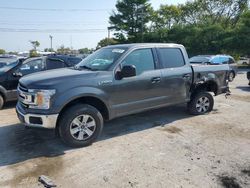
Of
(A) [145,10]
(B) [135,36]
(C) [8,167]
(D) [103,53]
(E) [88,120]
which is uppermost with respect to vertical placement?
(A) [145,10]

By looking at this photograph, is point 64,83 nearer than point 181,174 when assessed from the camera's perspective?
No

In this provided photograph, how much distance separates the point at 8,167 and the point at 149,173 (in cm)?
225

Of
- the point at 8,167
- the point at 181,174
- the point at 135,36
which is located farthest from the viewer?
the point at 135,36

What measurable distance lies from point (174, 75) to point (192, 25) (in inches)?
1237

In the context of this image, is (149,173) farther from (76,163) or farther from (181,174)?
(76,163)

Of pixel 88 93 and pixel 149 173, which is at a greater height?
pixel 88 93

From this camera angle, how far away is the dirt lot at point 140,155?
12.6ft

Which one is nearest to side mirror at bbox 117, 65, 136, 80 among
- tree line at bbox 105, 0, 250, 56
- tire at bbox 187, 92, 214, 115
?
tire at bbox 187, 92, 214, 115

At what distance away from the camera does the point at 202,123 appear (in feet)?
21.4

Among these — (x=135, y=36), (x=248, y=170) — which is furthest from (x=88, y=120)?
(x=135, y=36)

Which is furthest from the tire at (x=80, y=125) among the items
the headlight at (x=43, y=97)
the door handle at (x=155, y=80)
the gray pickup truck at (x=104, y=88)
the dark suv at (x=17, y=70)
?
the dark suv at (x=17, y=70)

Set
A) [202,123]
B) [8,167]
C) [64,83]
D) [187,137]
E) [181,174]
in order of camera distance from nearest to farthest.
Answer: [181,174]
[8,167]
[64,83]
[187,137]
[202,123]

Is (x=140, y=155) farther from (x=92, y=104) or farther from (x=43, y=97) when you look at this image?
(x=43, y=97)

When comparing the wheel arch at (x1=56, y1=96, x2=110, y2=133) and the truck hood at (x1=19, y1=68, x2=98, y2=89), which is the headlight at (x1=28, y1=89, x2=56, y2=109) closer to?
the truck hood at (x1=19, y1=68, x2=98, y2=89)
